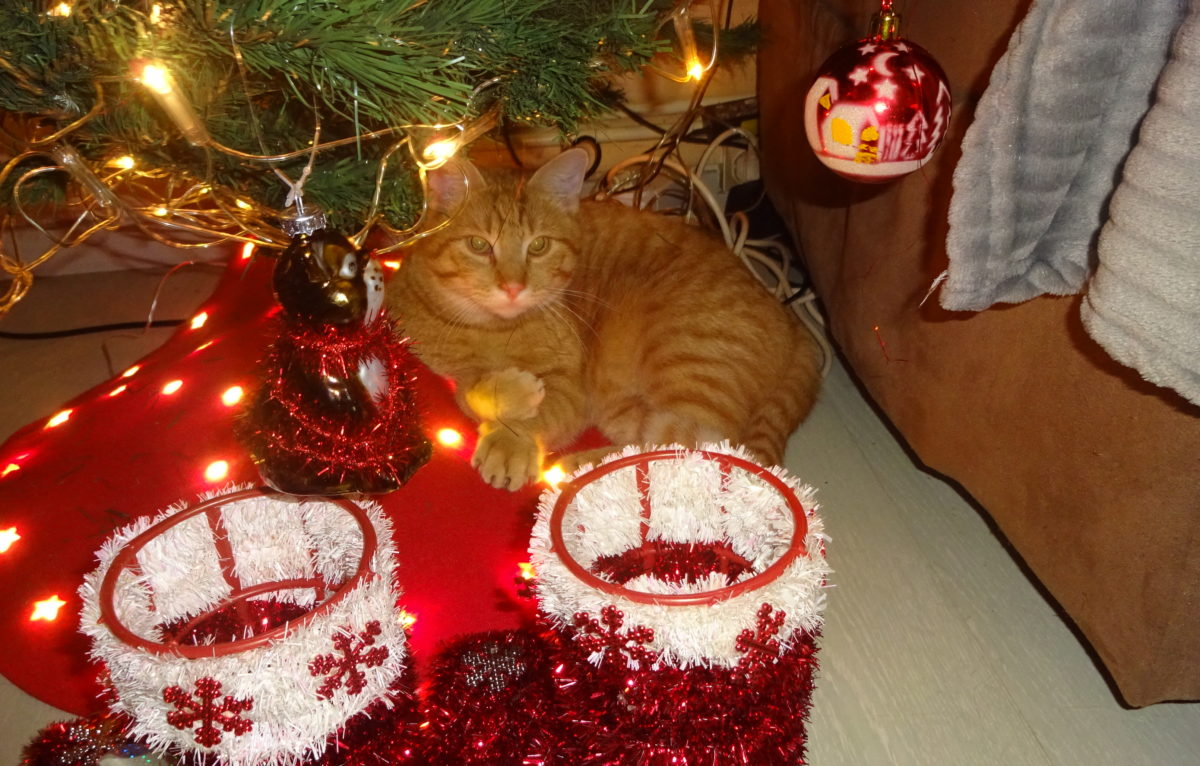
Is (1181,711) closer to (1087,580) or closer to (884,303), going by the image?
(1087,580)

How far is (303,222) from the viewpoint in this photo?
23.7 inches

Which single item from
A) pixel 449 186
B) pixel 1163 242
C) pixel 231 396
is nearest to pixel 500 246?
pixel 449 186

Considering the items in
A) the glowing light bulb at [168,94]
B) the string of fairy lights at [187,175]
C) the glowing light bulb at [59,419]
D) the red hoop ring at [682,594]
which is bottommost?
the glowing light bulb at [59,419]

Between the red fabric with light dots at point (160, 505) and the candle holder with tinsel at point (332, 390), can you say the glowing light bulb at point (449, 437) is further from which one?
the candle holder with tinsel at point (332, 390)

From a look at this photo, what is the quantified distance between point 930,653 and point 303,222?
0.89m

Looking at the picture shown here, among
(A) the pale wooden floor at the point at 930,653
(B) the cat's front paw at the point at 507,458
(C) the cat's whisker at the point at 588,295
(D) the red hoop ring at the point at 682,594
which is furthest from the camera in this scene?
(C) the cat's whisker at the point at 588,295

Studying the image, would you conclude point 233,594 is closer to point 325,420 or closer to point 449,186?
point 325,420

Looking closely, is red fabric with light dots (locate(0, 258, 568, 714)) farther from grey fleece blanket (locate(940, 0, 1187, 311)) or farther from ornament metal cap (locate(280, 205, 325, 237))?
grey fleece blanket (locate(940, 0, 1187, 311))

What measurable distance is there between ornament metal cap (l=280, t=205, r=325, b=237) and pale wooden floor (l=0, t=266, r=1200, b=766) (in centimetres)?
Result: 71

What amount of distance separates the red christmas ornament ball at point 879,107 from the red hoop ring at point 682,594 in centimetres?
34

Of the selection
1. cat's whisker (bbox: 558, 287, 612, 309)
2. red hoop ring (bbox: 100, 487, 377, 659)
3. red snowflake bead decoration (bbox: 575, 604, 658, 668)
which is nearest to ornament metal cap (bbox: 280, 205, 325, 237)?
red hoop ring (bbox: 100, 487, 377, 659)

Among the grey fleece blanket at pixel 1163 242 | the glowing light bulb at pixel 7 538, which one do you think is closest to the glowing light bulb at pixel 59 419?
the glowing light bulb at pixel 7 538

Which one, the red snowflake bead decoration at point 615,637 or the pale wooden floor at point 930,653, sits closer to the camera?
the red snowflake bead decoration at point 615,637

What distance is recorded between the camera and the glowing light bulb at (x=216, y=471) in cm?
111
